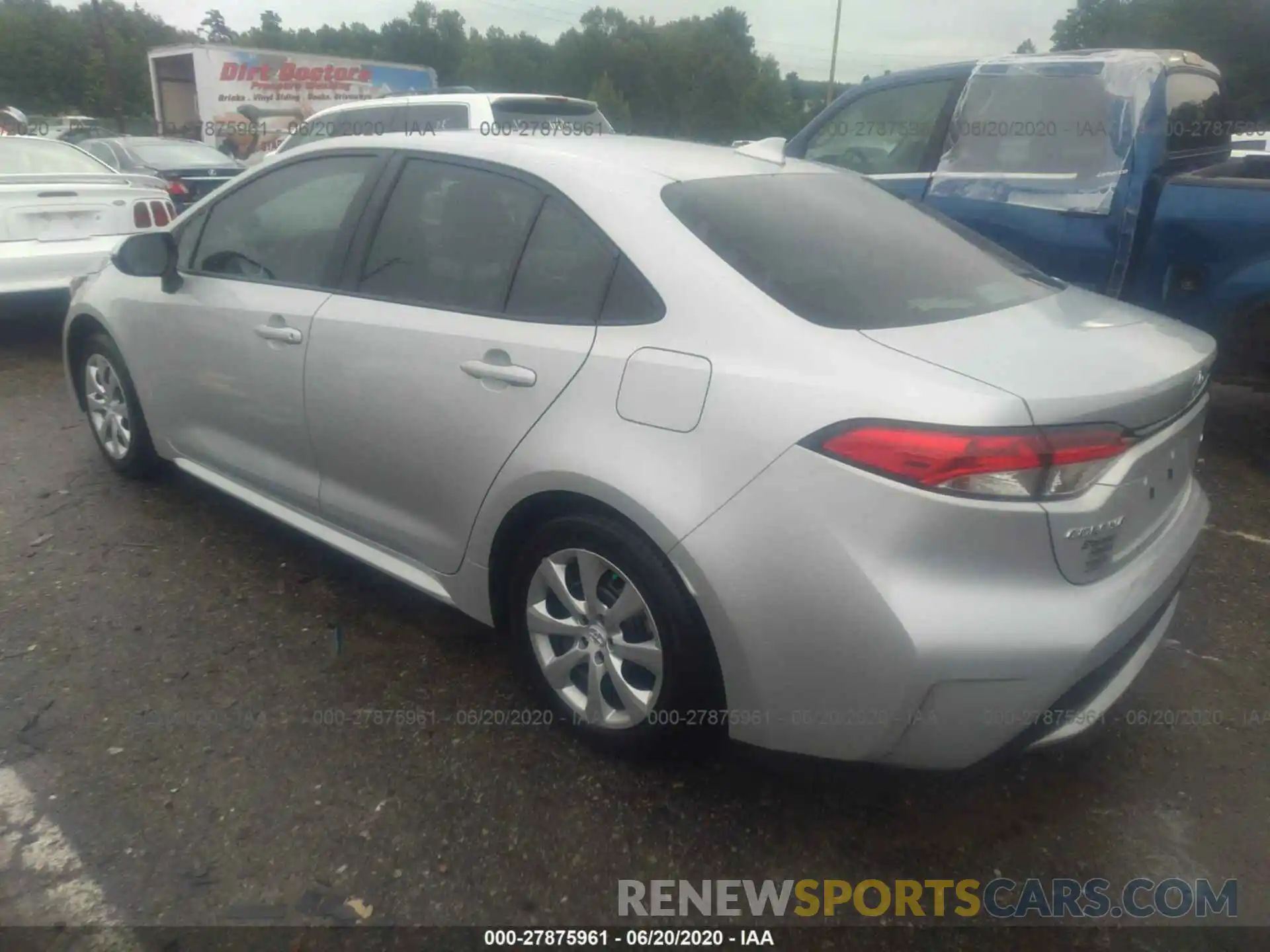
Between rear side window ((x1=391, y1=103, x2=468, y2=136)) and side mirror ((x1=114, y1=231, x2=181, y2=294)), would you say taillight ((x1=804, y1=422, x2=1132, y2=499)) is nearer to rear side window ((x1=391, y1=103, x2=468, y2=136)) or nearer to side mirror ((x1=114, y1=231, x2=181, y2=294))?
side mirror ((x1=114, y1=231, x2=181, y2=294))

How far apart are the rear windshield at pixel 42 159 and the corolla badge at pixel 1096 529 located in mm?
7304

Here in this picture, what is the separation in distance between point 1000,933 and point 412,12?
78.5 meters

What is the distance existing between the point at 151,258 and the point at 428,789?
7.60 feet

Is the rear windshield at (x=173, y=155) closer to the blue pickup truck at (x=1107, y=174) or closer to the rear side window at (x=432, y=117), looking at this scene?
the rear side window at (x=432, y=117)

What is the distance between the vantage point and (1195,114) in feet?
17.2

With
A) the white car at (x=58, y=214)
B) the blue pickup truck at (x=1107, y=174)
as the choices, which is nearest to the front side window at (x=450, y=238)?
the blue pickup truck at (x=1107, y=174)

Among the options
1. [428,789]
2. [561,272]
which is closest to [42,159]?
[561,272]

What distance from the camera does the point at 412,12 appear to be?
70.1 m

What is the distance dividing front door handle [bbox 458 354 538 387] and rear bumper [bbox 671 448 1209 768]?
624 mm

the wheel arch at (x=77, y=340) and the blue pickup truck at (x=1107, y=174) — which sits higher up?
the blue pickup truck at (x=1107, y=174)

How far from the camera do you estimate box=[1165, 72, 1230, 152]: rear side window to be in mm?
5004

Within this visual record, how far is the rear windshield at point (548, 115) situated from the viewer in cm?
852

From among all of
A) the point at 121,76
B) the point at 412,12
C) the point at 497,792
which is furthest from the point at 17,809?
the point at 412,12

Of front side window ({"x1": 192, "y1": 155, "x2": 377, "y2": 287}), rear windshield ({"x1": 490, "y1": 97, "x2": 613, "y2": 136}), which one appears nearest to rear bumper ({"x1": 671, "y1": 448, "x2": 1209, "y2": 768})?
front side window ({"x1": 192, "y1": 155, "x2": 377, "y2": 287})
